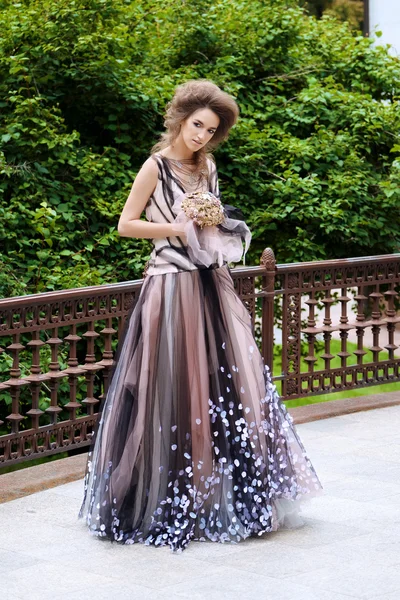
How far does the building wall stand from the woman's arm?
11.5 metres

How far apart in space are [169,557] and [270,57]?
238 inches

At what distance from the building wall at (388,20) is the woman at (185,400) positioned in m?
11.4

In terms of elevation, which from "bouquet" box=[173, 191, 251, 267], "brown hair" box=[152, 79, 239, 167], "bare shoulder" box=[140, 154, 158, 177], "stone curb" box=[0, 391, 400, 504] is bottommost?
"stone curb" box=[0, 391, 400, 504]

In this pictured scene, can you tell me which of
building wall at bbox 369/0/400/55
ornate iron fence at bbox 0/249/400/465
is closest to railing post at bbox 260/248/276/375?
ornate iron fence at bbox 0/249/400/465

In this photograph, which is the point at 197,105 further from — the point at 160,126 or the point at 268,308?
the point at 160,126

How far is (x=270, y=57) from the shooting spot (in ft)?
32.0

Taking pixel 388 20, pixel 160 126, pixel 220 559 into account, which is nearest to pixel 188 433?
pixel 220 559

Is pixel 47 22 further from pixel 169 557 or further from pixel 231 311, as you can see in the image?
pixel 169 557

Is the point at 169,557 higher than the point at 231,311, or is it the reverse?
the point at 231,311

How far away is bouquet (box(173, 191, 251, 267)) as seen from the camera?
489 cm

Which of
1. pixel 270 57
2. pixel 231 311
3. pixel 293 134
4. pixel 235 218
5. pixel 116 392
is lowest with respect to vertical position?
pixel 116 392

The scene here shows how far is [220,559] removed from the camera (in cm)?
463

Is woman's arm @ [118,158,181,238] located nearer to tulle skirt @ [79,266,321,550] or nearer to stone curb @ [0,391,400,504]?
tulle skirt @ [79,266,321,550]

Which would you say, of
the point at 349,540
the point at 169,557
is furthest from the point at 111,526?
the point at 349,540
